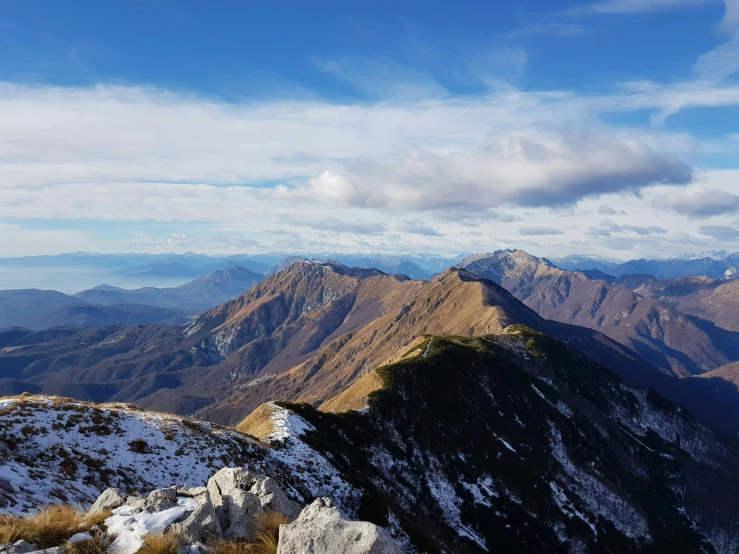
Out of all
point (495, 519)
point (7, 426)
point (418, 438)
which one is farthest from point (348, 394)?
point (7, 426)

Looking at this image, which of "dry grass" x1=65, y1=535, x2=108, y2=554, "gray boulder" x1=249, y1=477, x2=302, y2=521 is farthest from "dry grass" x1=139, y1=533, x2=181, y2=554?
"gray boulder" x1=249, y1=477, x2=302, y2=521

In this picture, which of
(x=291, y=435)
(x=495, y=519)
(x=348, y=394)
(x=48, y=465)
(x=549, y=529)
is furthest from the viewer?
(x=348, y=394)

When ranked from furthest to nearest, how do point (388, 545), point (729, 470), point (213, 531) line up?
point (729, 470) → point (213, 531) → point (388, 545)

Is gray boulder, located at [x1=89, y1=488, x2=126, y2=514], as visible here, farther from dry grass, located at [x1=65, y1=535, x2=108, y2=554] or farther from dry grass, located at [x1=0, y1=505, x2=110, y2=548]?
dry grass, located at [x1=65, y1=535, x2=108, y2=554]

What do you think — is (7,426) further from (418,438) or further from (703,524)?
(703,524)

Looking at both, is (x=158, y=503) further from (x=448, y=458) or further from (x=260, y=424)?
(x=448, y=458)

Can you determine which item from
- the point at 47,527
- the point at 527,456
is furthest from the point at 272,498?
the point at 527,456

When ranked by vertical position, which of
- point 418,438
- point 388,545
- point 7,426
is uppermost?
point 388,545
